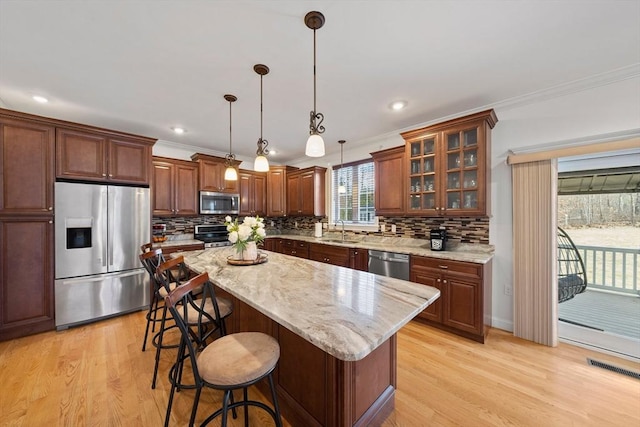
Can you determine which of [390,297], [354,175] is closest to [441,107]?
[354,175]

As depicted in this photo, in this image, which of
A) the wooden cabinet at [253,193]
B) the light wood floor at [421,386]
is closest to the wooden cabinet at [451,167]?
the light wood floor at [421,386]

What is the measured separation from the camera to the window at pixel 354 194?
4.42m

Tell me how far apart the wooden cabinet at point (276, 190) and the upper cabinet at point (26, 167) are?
130 inches

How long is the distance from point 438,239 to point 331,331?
2.66m

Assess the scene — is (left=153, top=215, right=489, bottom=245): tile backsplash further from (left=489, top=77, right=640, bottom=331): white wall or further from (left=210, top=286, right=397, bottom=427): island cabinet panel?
(left=210, top=286, right=397, bottom=427): island cabinet panel

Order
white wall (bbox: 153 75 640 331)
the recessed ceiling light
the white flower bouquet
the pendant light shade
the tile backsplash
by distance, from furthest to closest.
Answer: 1. the tile backsplash
2. the recessed ceiling light
3. white wall (bbox: 153 75 640 331)
4. the white flower bouquet
5. the pendant light shade

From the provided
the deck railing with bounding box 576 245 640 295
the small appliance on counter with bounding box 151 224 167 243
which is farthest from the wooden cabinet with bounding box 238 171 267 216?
the deck railing with bounding box 576 245 640 295

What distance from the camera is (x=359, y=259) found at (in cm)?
360

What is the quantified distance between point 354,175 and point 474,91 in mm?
2370

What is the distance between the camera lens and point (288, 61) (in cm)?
210

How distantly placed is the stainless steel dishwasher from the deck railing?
271 cm

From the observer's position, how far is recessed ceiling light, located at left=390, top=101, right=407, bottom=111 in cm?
286

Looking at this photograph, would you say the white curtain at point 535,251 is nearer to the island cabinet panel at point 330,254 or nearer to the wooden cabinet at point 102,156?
the island cabinet panel at point 330,254

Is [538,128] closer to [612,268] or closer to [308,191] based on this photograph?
[612,268]
